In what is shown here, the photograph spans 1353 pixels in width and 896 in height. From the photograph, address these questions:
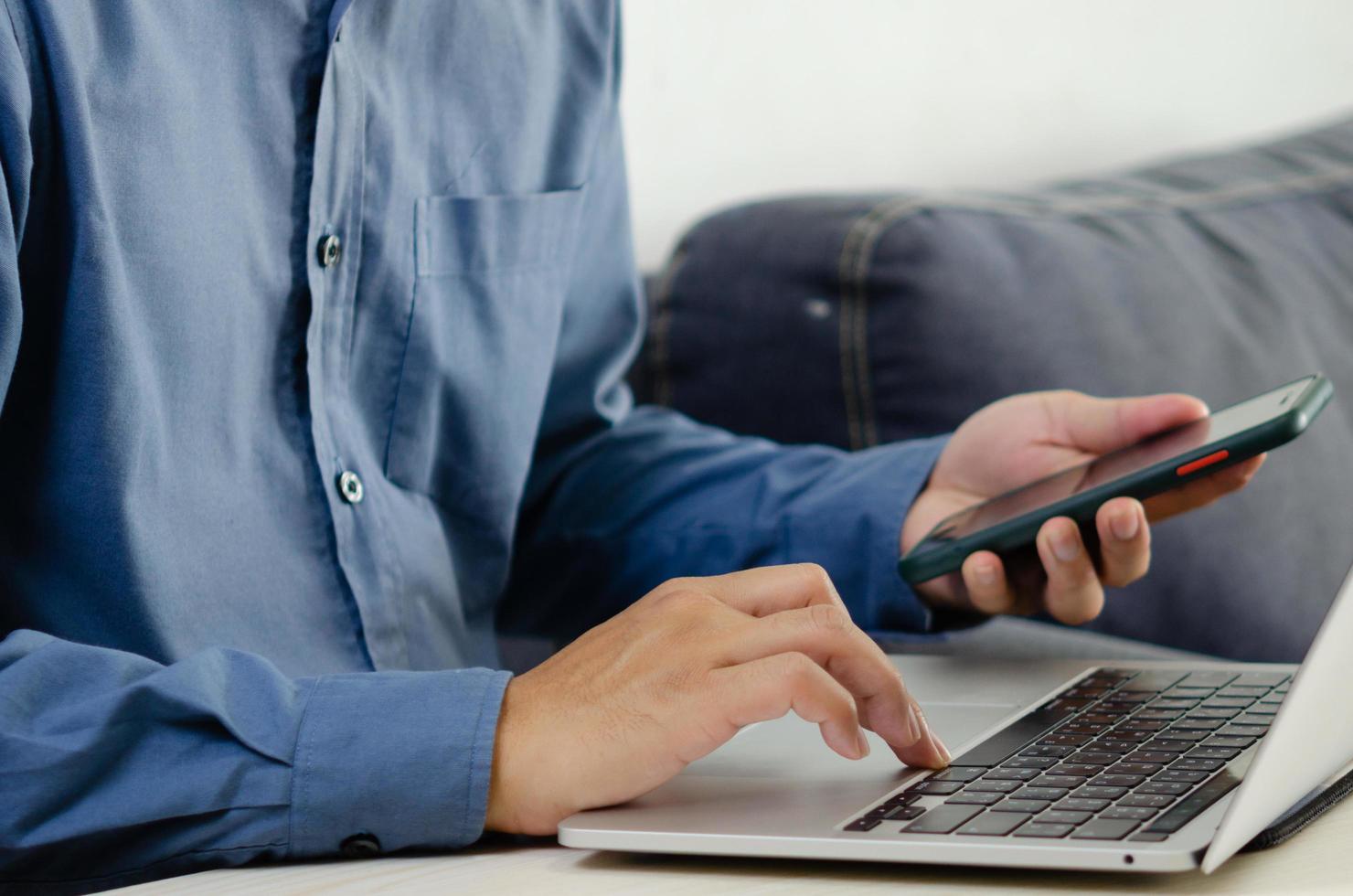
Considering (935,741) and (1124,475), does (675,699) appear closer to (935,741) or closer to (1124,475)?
(935,741)

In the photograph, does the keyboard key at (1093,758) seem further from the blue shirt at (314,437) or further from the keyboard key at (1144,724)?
the blue shirt at (314,437)

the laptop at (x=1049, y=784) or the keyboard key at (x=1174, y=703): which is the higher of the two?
the laptop at (x=1049, y=784)

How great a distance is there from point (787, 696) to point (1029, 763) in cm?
9

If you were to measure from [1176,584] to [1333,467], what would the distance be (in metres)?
0.24

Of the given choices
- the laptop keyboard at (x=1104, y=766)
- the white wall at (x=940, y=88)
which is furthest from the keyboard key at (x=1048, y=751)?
the white wall at (x=940, y=88)

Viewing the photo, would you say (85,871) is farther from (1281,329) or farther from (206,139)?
(1281,329)

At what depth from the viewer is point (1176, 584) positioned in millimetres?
1077

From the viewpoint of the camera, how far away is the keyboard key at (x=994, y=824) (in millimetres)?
415

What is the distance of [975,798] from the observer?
45cm

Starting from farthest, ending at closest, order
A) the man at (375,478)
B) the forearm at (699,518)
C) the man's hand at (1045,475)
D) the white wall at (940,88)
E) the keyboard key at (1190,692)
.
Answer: the white wall at (940,88), the forearm at (699,518), the man's hand at (1045,475), the keyboard key at (1190,692), the man at (375,478)

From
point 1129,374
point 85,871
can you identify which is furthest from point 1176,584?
point 85,871

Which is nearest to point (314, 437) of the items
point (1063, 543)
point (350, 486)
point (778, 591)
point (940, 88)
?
point (350, 486)

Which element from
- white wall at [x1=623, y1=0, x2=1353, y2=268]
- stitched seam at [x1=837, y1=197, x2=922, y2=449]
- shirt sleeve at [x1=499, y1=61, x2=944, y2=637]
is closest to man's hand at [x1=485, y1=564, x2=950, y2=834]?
shirt sleeve at [x1=499, y1=61, x2=944, y2=637]

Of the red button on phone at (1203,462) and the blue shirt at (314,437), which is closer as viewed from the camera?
the blue shirt at (314,437)
